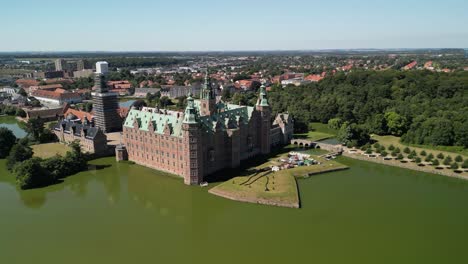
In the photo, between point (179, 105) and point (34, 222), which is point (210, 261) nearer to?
point (34, 222)

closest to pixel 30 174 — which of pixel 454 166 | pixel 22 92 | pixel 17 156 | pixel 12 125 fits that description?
pixel 17 156

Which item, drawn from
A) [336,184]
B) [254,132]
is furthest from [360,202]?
[254,132]

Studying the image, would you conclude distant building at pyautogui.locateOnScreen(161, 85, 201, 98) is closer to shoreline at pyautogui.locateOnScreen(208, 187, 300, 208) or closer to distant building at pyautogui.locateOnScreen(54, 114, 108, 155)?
distant building at pyautogui.locateOnScreen(54, 114, 108, 155)

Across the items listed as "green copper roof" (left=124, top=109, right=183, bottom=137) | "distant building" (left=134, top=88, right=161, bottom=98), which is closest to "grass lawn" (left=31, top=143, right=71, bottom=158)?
"green copper roof" (left=124, top=109, right=183, bottom=137)

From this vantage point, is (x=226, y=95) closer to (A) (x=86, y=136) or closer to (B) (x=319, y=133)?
(B) (x=319, y=133)

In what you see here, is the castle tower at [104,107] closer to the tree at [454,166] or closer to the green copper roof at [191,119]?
the green copper roof at [191,119]

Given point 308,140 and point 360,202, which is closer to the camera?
point 360,202
